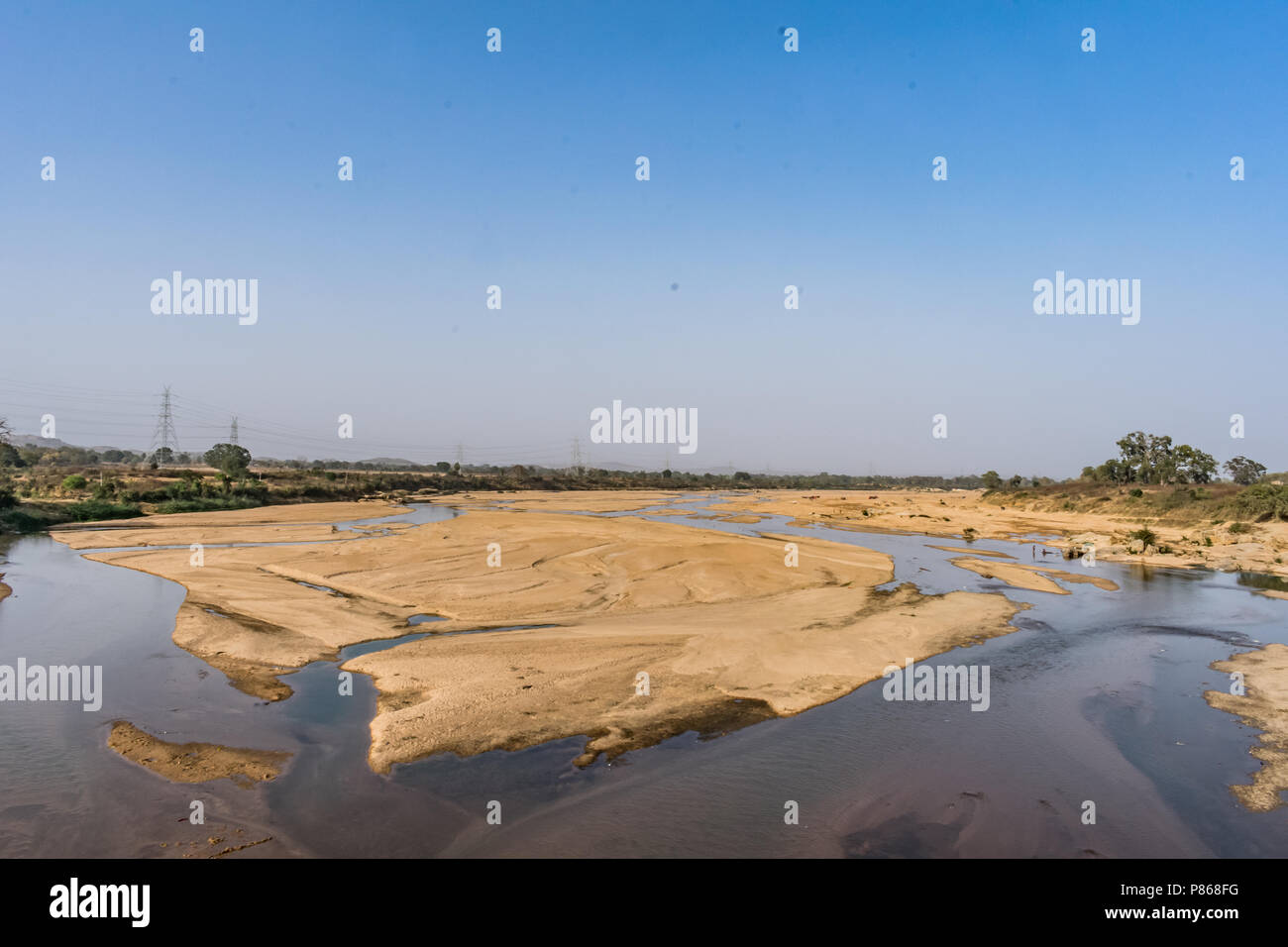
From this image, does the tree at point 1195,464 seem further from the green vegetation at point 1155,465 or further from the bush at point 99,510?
the bush at point 99,510

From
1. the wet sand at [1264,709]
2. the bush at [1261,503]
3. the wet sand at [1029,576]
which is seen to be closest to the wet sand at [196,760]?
the wet sand at [1264,709]

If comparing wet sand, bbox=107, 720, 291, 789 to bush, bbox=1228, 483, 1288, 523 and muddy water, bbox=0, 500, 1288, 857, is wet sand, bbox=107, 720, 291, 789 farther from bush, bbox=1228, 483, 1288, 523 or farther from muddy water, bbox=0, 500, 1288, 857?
bush, bbox=1228, 483, 1288, 523

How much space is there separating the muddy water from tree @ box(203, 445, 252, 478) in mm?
67165

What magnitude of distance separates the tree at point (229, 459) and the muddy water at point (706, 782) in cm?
6717

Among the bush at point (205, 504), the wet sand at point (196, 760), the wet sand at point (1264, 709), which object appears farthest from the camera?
the bush at point (205, 504)

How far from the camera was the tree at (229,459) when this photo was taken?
259ft

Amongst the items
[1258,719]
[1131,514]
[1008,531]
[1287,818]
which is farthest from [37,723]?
[1131,514]

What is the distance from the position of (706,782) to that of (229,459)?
91.6 m

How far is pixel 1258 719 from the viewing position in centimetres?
1178

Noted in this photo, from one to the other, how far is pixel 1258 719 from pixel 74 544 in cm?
4524

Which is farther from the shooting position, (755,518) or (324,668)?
(755,518)

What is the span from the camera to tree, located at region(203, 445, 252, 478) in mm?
78812
